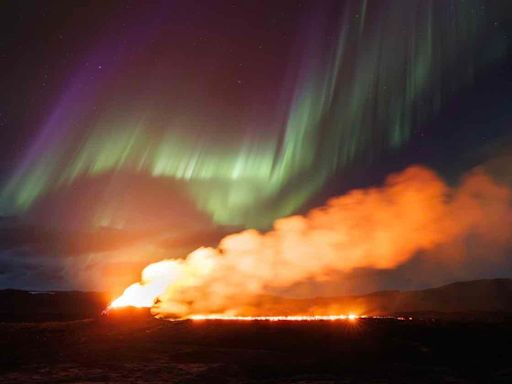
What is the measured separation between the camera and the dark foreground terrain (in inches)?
1267

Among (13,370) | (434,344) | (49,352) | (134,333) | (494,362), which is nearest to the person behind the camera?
(13,370)

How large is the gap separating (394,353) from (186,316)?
55.0 metres

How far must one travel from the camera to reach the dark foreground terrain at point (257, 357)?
32.2 metres

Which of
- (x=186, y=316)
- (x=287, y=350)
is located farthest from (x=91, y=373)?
(x=186, y=316)

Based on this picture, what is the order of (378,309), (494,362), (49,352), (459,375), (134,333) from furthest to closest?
1. (378,309)
2. (134,333)
3. (49,352)
4. (494,362)
5. (459,375)

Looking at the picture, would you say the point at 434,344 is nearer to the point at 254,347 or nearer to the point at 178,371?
the point at 254,347

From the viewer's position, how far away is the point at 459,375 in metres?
32.8

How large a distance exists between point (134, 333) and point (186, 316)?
2836cm

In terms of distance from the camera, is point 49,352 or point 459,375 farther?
point 49,352

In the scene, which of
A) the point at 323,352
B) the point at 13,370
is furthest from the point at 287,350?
the point at 13,370

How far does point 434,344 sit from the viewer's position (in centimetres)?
5172

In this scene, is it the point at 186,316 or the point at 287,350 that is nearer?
the point at 287,350

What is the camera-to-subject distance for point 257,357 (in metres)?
41.1

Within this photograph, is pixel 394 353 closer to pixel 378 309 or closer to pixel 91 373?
pixel 91 373
